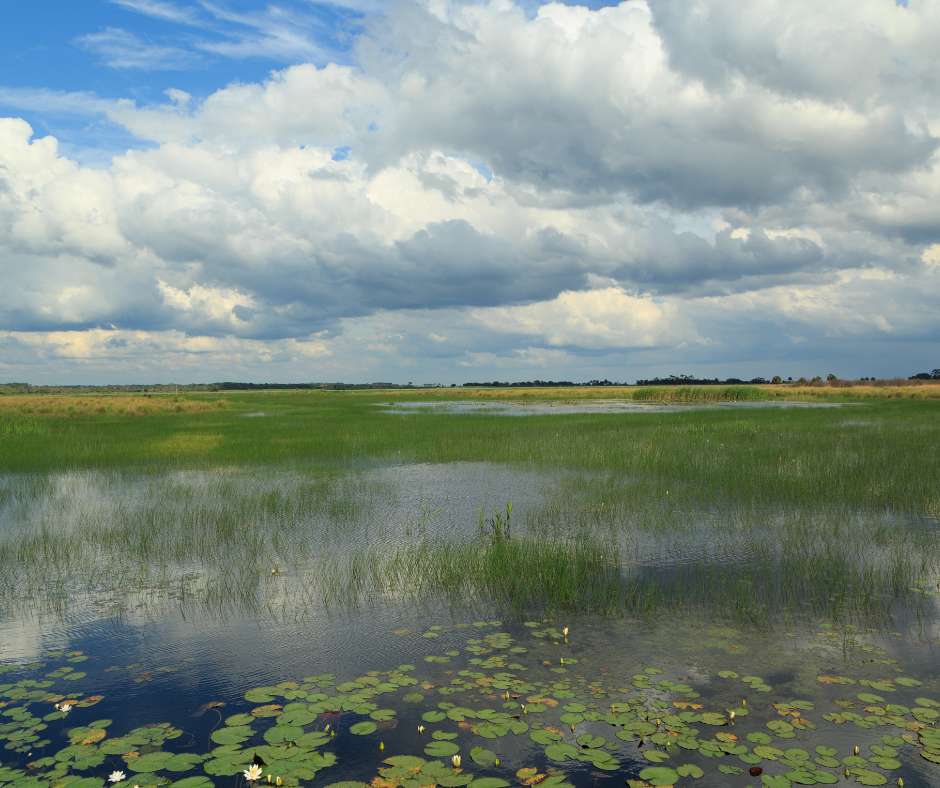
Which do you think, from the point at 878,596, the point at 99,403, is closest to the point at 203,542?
the point at 878,596

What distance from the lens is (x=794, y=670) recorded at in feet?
20.0

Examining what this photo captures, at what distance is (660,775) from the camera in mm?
4371

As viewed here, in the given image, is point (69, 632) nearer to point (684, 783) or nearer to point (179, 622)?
point (179, 622)

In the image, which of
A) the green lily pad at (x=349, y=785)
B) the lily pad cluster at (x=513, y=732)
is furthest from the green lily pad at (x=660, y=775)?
the green lily pad at (x=349, y=785)

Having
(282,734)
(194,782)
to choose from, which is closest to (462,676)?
(282,734)

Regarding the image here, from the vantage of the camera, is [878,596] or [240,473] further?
[240,473]

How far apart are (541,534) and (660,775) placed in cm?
697

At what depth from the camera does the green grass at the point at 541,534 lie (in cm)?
849

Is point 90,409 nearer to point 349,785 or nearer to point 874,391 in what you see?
point 349,785

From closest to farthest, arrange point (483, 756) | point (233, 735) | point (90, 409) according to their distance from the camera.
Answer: point (483, 756) → point (233, 735) → point (90, 409)

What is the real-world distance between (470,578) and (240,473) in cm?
1252

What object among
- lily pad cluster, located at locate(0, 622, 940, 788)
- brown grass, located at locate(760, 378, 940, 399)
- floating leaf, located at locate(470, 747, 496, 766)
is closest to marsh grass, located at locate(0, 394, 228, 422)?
lily pad cluster, located at locate(0, 622, 940, 788)

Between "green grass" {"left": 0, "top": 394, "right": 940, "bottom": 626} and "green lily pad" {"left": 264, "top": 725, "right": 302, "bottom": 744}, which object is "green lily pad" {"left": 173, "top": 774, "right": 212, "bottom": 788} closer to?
"green lily pad" {"left": 264, "top": 725, "right": 302, "bottom": 744}

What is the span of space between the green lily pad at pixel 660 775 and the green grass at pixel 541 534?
3411 mm
